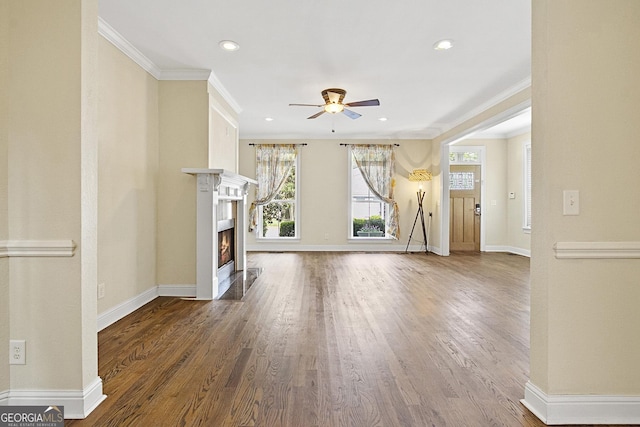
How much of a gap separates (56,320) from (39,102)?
116cm

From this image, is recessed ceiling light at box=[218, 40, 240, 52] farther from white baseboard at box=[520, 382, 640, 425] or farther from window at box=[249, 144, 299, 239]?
window at box=[249, 144, 299, 239]

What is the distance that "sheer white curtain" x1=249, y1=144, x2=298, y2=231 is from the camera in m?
8.16

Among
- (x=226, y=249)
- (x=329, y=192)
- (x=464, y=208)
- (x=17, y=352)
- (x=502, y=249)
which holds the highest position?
(x=329, y=192)

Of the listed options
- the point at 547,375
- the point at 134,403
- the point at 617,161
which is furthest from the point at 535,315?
the point at 134,403

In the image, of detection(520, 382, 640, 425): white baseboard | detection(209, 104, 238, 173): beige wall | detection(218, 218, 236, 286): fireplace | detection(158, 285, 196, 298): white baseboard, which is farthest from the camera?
detection(218, 218, 236, 286): fireplace

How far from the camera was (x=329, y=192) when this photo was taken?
8258 mm

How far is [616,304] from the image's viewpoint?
69.7 inches

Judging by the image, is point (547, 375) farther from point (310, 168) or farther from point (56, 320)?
point (310, 168)

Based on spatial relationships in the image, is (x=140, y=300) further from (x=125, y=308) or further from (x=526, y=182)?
(x=526, y=182)

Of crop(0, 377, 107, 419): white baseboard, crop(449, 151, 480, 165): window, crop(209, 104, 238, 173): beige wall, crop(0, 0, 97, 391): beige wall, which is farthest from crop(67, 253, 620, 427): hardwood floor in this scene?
crop(449, 151, 480, 165): window

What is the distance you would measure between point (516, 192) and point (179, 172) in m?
7.31

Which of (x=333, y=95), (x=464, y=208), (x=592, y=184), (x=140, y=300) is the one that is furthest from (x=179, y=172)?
(x=464, y=208)

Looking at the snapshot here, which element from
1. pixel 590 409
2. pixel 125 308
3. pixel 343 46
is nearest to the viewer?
pixel 590 409

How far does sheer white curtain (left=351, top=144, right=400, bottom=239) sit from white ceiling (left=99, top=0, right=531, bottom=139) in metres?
2.37
